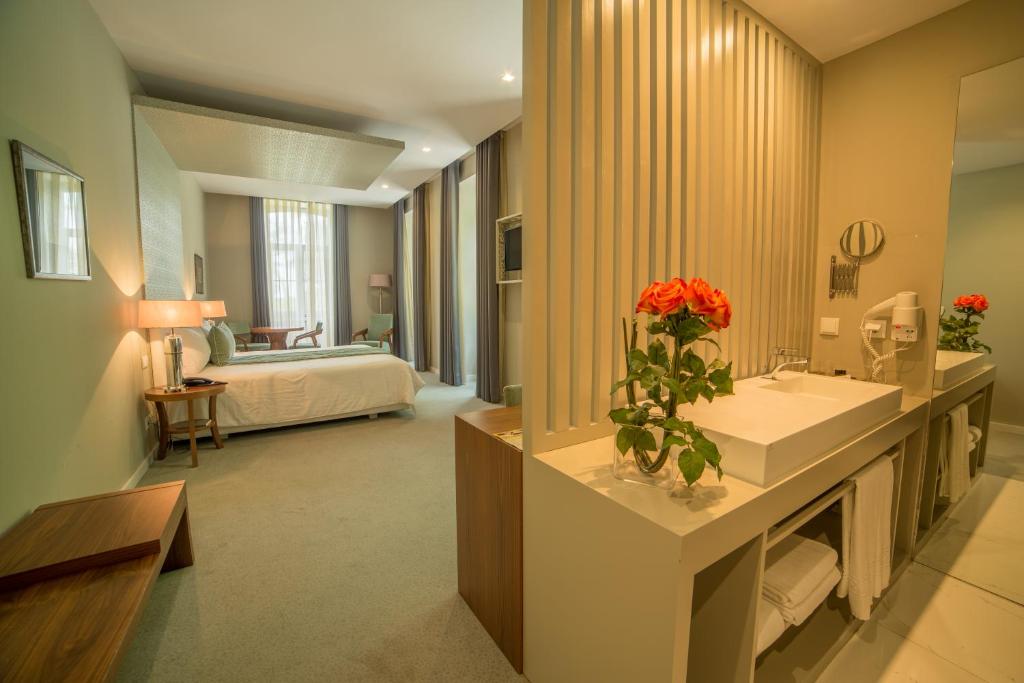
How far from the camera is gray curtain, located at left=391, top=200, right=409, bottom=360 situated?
760 cm

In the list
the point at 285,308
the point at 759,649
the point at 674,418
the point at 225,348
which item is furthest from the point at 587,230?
the point at 285,308

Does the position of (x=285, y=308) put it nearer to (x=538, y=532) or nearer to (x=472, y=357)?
(x=472, y=357)

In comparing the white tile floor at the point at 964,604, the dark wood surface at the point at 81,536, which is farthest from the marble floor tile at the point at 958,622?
the dark wood surface at the point at 81,536

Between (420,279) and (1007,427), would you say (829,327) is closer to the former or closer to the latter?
(1007,427)

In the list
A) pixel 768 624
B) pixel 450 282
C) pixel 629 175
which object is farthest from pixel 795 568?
pixel 450 282

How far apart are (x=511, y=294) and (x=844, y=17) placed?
132 inches

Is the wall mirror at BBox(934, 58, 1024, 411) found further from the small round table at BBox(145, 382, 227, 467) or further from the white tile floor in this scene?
the small round table at BBox(145, 382, 227, 467)

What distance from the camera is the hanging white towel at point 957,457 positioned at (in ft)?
6.41

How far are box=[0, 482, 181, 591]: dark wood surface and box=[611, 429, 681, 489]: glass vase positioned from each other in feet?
5.07

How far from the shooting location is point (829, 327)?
2.21m

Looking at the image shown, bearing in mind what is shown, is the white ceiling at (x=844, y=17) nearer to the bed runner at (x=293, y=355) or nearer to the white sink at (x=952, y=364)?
Result: the white sink at (x=952, y=364)

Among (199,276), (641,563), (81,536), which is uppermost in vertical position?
(199,276)

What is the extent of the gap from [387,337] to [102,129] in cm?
441

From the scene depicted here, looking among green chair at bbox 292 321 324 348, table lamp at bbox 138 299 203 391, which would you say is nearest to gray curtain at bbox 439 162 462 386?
green chair at bbox 292 321 324 348
